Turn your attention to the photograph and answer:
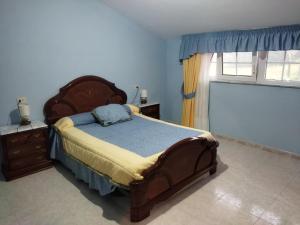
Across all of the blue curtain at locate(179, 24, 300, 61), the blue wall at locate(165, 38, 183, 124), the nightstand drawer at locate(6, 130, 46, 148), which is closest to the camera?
the nightstand drawer at locate(6, 130, 46, 148)

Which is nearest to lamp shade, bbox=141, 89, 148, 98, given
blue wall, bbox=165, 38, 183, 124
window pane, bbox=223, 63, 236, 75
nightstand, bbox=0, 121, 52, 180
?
blue wall, bbox=165, 38, 183, 124

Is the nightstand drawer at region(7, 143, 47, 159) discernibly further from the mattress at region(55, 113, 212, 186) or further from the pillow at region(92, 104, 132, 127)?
the pillow at region(92, 104, 132, 127)

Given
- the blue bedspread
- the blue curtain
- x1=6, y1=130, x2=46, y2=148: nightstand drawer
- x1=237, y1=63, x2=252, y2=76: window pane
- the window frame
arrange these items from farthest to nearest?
x1=237, y1=63, x2=252, y2=76: window pane, the window frame, the blue curtain, x1=6, y1=130, x2=46, y2=148: nightstand drawer, the blue bedspread

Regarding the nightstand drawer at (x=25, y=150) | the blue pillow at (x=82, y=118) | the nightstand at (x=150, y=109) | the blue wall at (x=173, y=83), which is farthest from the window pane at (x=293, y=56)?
the nightstand drawer at (x=25, y=150)

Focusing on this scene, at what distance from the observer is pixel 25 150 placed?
2.87 m

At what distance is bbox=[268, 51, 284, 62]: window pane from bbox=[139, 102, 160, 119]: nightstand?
2010mm

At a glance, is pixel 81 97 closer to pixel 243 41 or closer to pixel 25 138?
pixel 25 138

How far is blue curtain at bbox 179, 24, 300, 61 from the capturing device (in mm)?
3046

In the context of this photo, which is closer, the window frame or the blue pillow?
the blue pillow

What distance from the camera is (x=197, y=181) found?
279cm

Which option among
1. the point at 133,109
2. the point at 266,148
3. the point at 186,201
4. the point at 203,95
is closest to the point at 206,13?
the point at 203,95

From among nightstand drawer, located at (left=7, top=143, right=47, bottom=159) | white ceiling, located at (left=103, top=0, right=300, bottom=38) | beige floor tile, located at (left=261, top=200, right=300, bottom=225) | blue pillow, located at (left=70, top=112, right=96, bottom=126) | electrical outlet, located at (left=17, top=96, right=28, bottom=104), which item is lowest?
beige floor tile, located at (left=261, top=200, right=300, bottom=225)

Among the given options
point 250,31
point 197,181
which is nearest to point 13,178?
point 197,181

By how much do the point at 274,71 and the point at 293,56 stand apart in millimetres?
306
